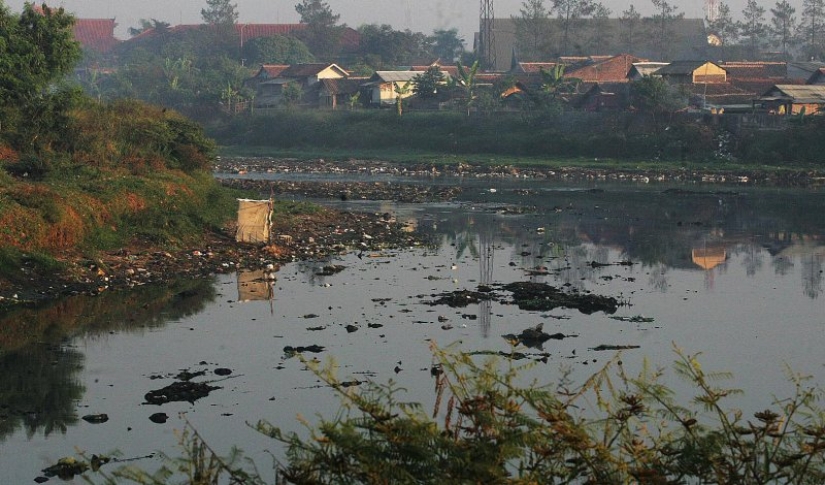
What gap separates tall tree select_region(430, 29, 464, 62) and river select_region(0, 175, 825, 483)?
324 feet

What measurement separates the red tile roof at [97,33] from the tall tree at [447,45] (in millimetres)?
39075

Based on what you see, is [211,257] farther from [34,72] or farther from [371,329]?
[34,72]

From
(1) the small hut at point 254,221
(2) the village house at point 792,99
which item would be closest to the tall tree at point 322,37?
(2) the village house at point 792,99

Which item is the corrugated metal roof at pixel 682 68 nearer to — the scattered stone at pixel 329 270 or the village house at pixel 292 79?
the village house at pixel 292 79

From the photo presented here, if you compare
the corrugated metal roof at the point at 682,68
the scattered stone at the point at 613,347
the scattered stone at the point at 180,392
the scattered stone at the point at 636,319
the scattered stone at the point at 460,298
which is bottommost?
the scattered stone at the point at 460,298

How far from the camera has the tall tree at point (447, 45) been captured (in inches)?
5079

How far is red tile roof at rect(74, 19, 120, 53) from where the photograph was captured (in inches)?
5487

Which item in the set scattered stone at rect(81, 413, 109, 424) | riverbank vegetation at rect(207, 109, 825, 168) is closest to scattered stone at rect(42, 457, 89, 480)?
scattered stone at rect(81, 413, 109, 424)

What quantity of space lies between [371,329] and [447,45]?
11316 cm

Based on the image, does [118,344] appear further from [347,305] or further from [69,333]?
[347,305]

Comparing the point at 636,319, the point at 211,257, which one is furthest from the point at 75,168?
the point at 636,319

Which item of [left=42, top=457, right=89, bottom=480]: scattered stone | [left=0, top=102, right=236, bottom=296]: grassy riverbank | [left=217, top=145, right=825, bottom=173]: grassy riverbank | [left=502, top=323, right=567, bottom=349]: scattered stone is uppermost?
[left=0, top=102, right=236, bottom=296]: grassy riverbank

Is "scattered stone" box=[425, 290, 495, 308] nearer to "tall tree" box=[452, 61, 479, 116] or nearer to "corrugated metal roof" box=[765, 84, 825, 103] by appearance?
"corrugated metal roof" box=[765, 84, 825, 103]

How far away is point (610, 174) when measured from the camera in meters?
53.7
